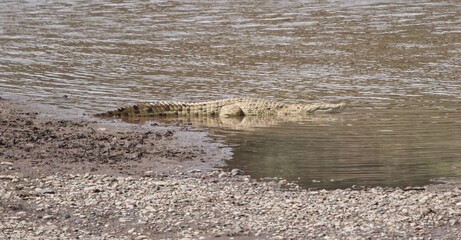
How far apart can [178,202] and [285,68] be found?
402 inches

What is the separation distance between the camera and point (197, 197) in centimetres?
941

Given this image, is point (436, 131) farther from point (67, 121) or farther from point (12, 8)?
point (12, 8)

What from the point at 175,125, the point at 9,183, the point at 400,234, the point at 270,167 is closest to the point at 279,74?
the point at 175,125

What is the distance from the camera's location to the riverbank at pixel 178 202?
835 centimetres

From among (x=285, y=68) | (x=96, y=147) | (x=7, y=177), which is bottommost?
(x=285, y=68)

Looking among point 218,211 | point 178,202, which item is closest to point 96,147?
point 178,202

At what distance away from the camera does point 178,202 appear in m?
9.21

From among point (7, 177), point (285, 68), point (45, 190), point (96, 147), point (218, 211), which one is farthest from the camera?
point (285, 68)

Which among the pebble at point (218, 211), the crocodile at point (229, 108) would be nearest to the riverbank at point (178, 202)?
the pebble at point (218, 211)

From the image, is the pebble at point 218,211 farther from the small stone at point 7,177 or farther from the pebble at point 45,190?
the small stone at point 7,177

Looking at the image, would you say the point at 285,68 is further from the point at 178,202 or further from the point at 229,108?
the point at 178,202

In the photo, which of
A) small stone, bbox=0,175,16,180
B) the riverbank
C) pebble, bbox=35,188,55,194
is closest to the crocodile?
the riverbank

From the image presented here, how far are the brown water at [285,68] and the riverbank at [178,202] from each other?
67cm

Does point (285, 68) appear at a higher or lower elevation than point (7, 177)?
lower
